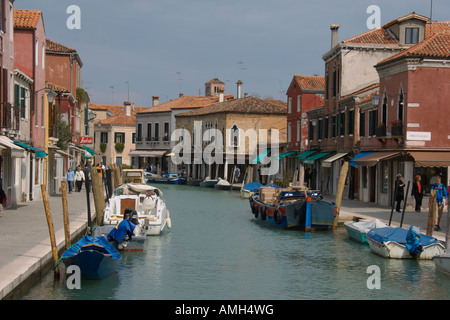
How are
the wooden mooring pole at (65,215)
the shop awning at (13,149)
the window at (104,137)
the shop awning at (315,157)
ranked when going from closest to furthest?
1. the wooden mooring pole at (65,215)
2. the shop awning at (13,149)
3. the shop awning at (315,157)
4. the window at (104,137)

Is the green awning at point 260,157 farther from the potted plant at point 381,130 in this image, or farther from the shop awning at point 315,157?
the potted plant at point 381,130

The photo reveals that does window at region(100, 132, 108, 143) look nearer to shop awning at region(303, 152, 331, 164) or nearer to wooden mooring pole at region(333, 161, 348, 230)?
shop awning at region(303, 152, 331, 164)

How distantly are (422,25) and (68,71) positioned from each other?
20.9m

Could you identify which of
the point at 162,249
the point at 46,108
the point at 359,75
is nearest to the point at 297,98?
the point at 359,75

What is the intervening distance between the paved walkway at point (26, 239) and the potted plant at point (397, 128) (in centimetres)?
1219

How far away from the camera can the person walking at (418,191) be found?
2470 cm

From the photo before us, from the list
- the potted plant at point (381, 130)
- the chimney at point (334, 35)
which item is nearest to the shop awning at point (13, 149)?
the potted plant at point (381, 130)

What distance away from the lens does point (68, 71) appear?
41.4 metres

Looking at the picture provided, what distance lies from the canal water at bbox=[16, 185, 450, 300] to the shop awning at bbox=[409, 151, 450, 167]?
5.09 metres

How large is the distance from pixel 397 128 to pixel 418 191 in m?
3.06

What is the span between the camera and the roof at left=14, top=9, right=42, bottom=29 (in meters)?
27.7

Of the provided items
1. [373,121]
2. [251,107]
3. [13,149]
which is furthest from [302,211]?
[251,107]

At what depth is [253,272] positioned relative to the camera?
15.7 m

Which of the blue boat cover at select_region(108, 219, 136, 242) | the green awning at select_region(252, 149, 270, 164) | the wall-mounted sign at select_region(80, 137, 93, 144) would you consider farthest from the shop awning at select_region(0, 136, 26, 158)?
the green awning at select_region(252, 149, 270, 164)
